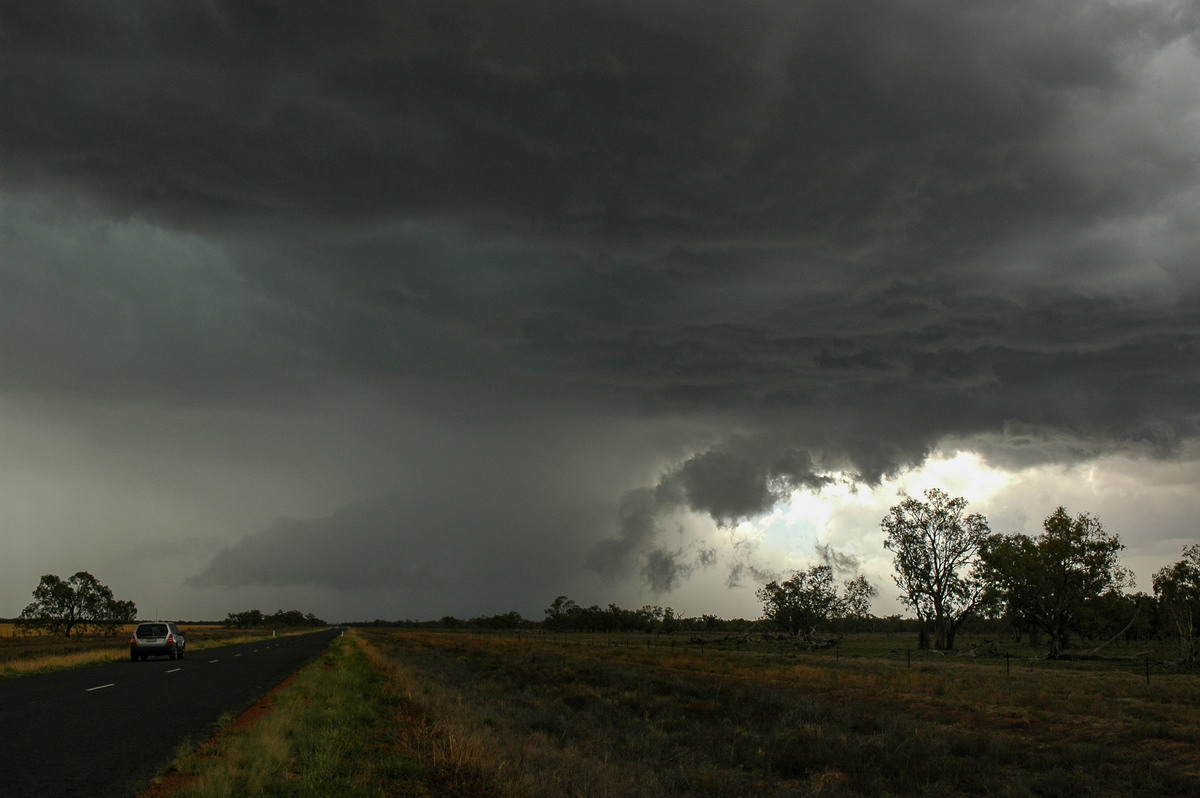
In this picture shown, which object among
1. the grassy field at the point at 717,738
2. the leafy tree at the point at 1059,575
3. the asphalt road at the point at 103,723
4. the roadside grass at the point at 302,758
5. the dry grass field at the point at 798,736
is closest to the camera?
the roadside grass at the point at 302,758

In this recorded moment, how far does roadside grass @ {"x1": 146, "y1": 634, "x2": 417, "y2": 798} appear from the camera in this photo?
9.55 m

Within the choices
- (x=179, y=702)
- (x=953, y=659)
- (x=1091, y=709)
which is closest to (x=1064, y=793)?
(x=1091, y=709)

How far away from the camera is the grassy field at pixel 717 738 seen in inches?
445

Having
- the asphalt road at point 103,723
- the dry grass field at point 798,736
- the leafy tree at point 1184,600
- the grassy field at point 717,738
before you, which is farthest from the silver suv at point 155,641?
the leafy tree at point 1184,600

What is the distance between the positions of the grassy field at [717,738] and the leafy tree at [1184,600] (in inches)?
579

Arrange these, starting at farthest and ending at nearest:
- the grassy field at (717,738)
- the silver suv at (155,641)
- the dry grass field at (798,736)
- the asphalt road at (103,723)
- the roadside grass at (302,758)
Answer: the silver suv at (155,641)
the dry grass field at (798,736)
the grassy field at (717,738)
the asphalt road at (103,723)
the roadside grass at (302,758)

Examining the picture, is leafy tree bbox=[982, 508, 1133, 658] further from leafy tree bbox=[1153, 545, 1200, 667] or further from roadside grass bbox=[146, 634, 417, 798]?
roadside grass bbox=[146, 634, 417, 798]

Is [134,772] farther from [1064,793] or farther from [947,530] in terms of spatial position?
[947,530]

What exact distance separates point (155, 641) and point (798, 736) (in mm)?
33560

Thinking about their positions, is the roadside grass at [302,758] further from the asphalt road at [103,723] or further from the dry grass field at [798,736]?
the asphalt road at [103,723]

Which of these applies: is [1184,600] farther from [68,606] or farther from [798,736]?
[68,606]

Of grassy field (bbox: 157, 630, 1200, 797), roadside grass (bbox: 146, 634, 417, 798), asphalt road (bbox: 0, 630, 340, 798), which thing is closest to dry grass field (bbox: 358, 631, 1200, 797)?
grassy field (bbox: 157, 630, 1200, 797)

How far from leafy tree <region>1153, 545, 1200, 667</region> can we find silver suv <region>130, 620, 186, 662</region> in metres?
63.6

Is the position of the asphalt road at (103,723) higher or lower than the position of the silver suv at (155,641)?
higher
